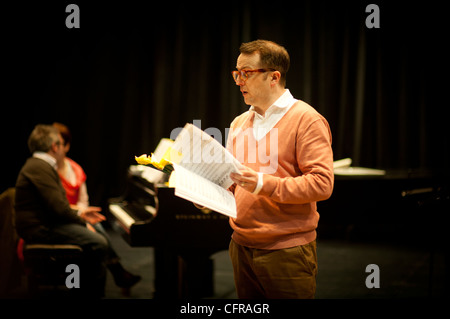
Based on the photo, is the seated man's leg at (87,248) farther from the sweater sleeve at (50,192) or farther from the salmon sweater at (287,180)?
the salmon sweater at (287,180)

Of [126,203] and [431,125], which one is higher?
[431,125]

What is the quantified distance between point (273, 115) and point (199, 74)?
4.87 m

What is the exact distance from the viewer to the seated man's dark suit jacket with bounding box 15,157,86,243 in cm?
328

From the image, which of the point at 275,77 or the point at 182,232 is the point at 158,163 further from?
the point at 182,232

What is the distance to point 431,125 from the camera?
6.04 meters

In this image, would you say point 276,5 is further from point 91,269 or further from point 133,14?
point 91,269

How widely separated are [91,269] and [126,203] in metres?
0.88

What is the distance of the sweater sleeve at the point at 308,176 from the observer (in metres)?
1.69

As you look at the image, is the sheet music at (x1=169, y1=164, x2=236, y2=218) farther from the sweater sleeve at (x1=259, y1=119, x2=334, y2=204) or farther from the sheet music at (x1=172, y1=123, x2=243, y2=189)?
the sweater sleeve at (x1=259, y1=119, x2=334, y2=204)

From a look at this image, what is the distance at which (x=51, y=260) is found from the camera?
3305 millimetres

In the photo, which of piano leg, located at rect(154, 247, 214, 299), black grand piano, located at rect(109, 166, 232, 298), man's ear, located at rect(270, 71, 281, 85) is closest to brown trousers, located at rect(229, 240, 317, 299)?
man's ear, located at rect(270, 71, 281, 85)

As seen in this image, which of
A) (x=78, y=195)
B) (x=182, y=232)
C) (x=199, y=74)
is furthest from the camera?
(x=199, y=74)

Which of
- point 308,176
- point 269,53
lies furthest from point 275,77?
point 308,176
